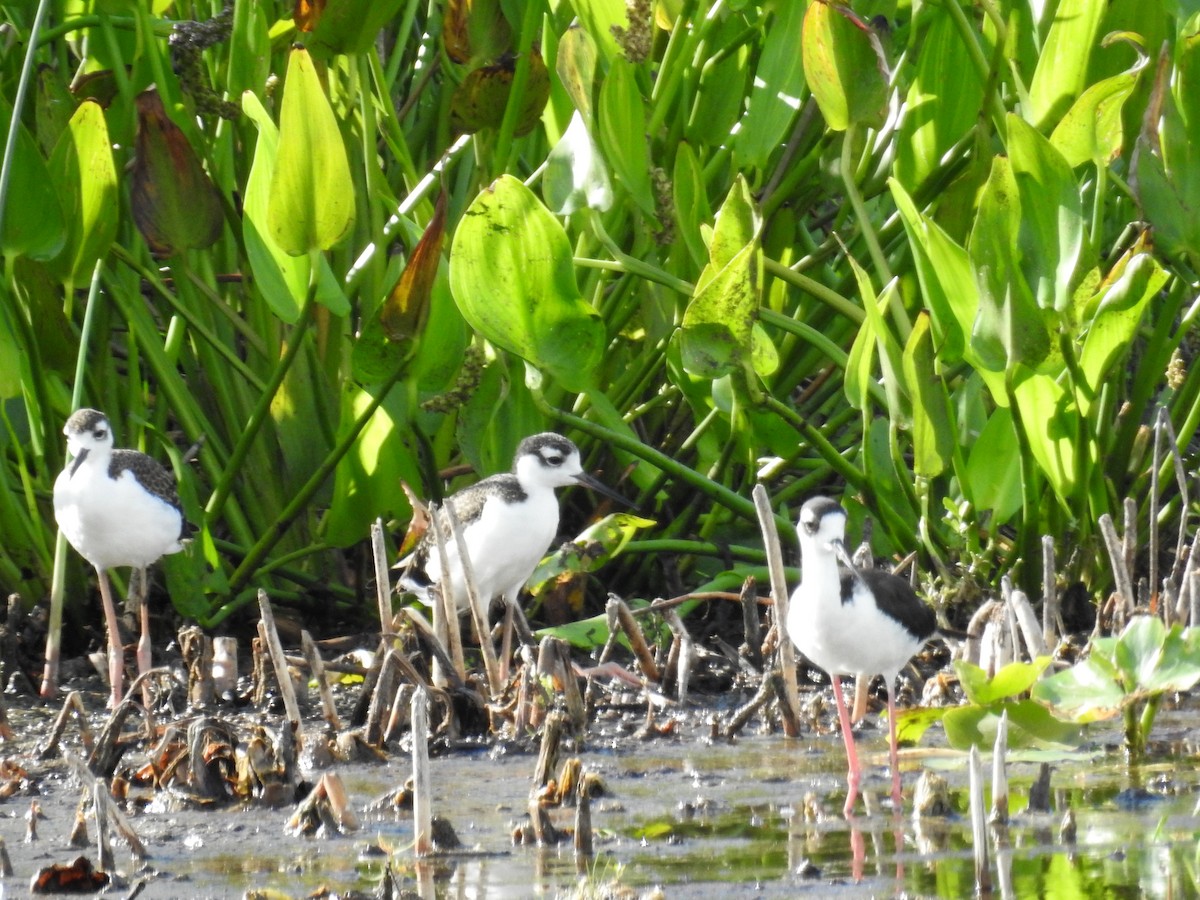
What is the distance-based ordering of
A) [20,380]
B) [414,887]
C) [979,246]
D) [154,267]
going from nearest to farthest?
[414,887] < [979,246] < [20,380] < [154,267]

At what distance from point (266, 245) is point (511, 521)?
1.17 m

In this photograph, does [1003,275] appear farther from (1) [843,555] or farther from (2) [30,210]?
(2) [30,210]

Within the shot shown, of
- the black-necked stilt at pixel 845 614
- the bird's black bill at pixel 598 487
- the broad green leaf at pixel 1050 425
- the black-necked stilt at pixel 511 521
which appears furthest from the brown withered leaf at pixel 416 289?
the broad green leaf at pixel 1050 425

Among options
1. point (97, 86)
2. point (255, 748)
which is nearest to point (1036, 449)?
point (255, 748)

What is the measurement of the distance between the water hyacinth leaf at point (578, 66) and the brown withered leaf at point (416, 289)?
0.59 m

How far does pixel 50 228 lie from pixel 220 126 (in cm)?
92

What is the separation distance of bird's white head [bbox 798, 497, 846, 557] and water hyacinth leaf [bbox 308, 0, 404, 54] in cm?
214

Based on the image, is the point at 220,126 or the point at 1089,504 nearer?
the point at 1089,504

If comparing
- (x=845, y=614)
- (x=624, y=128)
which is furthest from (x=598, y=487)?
(x=845, y=614)

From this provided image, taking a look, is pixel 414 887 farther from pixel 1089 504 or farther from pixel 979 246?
pixel 1089 504

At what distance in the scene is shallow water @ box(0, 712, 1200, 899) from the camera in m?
3.18

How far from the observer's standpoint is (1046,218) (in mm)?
4496

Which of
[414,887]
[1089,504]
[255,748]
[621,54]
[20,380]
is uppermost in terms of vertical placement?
[621,54]

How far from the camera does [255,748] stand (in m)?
3.89
